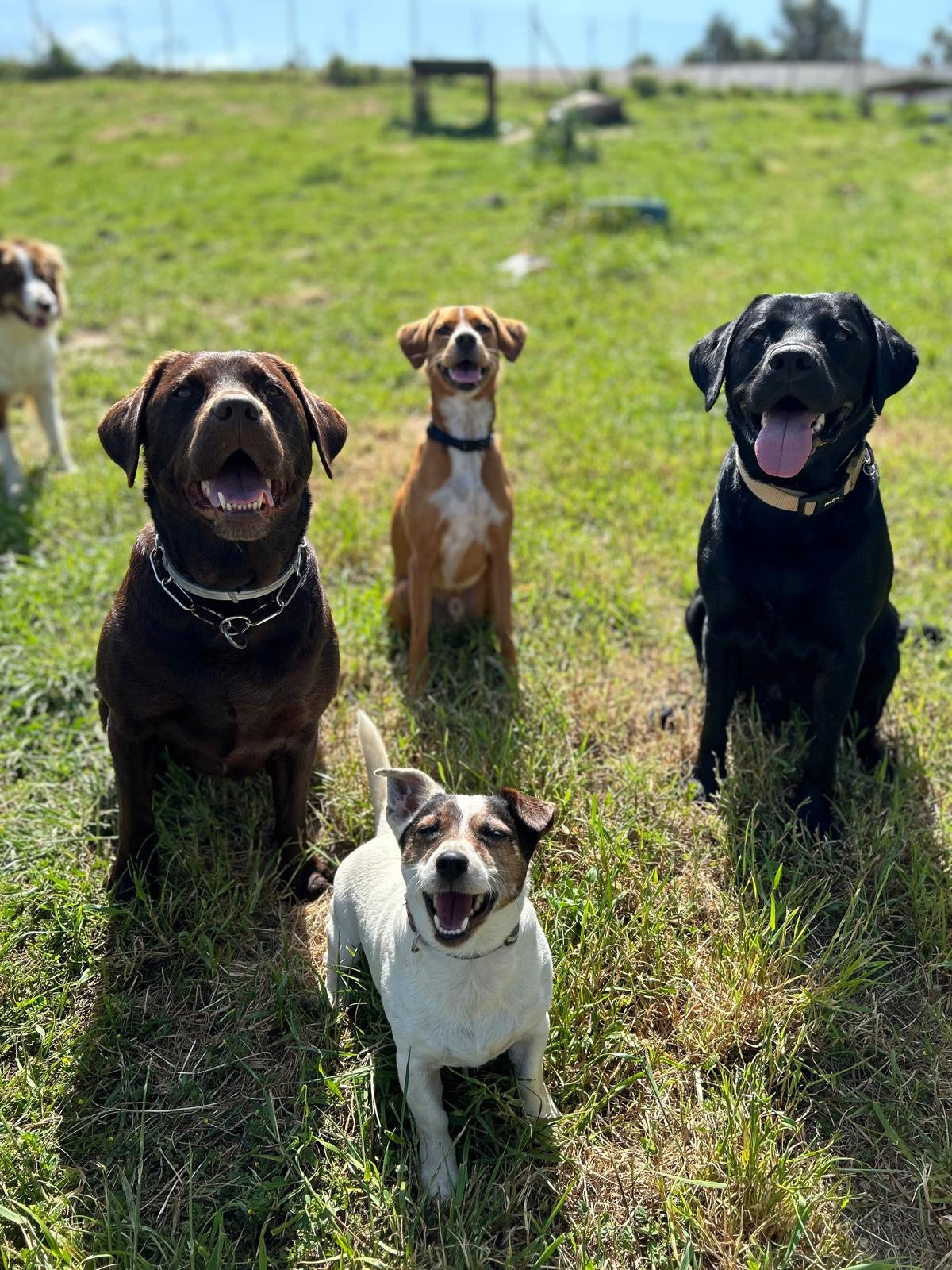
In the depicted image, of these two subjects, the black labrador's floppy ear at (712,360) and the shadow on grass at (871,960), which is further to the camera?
the black labrador's floppy ear at (712,360)

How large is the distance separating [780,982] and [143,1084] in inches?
65.1

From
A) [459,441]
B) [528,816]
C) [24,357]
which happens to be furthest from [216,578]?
[24,357]

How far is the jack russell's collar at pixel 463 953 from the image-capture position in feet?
6.99

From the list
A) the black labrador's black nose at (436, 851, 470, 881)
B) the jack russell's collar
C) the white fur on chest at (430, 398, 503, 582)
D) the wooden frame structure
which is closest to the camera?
the black labrador's black nose at (436, 851, 470, 881)

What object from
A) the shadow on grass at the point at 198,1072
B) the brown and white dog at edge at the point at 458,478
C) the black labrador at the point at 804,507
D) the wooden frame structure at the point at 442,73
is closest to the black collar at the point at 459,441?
the brown and white dog at edge at the point at 458,478

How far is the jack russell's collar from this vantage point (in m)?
2.13

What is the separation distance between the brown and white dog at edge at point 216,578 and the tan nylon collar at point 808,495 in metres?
1.26

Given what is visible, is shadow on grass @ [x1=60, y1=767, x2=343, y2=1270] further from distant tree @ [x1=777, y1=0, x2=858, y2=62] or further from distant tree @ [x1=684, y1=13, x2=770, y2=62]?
distant tree @ [x1=777, y1=0, x2=858, y2=62]

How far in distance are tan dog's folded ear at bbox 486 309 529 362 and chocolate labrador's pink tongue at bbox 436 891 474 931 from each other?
2.43 m

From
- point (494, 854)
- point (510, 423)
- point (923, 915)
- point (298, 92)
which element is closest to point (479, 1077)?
point (494, 854)

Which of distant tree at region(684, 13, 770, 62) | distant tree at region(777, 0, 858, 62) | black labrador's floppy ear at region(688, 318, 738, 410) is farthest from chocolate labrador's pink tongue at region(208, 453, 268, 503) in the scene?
distant tree at region(777, 0, 858, 62)

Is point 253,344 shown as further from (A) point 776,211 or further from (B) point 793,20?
(B) point 793,20

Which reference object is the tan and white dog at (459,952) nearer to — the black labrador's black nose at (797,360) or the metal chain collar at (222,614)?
the metal chain collar at (222,614)

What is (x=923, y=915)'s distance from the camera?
279 cm
